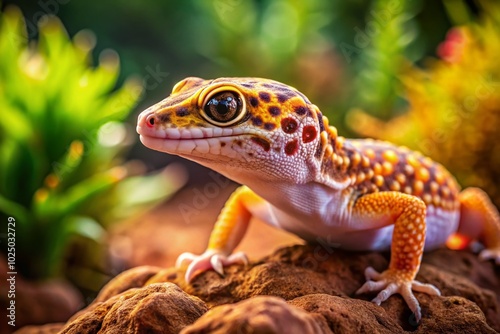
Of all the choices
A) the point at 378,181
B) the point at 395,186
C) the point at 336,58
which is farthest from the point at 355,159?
the point at 336,58

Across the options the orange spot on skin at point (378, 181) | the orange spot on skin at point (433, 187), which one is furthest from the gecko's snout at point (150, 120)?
the orange spot on skin at point (433, 187)

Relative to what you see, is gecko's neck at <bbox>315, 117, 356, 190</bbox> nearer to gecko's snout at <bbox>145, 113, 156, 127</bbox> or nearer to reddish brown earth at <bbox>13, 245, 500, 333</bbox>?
reddish brown earth at <bbox>13, 245, 500, 333</bbox>

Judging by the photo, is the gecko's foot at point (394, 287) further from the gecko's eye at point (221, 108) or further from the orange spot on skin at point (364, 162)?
the gecko's eye at point (221, 108)

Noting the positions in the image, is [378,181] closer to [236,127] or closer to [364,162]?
[364,162]

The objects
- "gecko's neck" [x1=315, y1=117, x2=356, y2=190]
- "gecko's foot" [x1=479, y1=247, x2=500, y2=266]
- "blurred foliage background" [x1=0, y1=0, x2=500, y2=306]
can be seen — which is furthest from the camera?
"blurred foliage background" [x1=0, y1=0, x2=500, y2=306]

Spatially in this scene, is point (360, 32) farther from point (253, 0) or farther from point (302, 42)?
point (253, 0)

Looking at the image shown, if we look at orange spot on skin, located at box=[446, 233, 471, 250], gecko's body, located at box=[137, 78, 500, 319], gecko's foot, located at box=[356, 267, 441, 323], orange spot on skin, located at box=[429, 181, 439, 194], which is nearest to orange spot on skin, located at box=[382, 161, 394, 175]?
gecko's body, located at box=[137, 78, 500, 319]

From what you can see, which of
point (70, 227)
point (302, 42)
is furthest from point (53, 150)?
point (302, 42)
